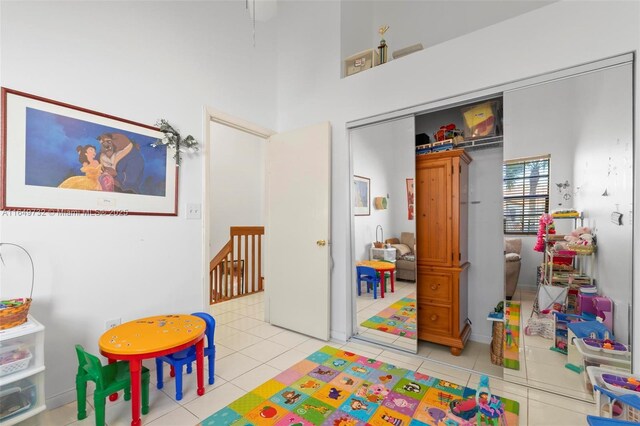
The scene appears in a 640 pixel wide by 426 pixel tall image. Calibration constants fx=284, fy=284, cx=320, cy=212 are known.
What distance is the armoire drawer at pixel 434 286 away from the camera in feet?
8.64

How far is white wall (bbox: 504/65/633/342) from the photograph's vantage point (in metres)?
1.74

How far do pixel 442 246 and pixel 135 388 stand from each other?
254cm

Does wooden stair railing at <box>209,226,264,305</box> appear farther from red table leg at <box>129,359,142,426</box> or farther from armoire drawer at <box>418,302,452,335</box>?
armoire drawer at <box>418,302,452,335</box>

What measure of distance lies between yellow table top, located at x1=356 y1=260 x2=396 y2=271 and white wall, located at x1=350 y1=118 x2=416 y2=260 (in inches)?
2.3

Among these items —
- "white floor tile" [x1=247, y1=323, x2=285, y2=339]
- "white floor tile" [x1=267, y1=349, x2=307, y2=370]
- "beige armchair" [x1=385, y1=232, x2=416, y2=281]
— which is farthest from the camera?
"white floor tile" [x1=247, y1=323, x2=285, y2=339]

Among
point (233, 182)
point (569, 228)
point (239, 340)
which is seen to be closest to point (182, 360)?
point (239, 340)

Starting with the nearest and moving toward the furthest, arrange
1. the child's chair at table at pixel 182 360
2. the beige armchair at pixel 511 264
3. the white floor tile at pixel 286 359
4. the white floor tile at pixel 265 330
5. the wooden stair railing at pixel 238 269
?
1. the child's chair at table at pixel 182 360
2. the beige armchair at pixel 511 264
3. the white floor tile at pixel 286 359
4. the white floor tile at pixel 265 330
5. the wooden stair railing at pixel 238 269

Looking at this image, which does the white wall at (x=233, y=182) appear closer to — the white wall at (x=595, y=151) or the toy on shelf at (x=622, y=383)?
the white wall at (x=595, y=151)

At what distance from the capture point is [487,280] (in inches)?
111

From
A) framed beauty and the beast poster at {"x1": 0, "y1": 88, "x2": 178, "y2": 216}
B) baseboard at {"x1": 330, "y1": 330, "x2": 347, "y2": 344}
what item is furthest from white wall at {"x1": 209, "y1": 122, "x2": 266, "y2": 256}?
baseboard at {"x1": 330, "y1": 330, "x2": 347, "y2": 344}

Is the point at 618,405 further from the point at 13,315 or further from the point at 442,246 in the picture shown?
the point at 13,315

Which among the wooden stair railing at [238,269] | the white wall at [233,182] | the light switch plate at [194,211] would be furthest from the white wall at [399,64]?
the white wall at [233,182]

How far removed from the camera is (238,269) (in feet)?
14.6

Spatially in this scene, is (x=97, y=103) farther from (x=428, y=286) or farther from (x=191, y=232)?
(x=428, y=286)
